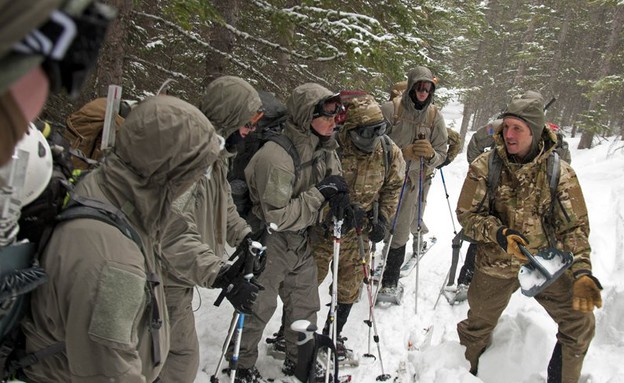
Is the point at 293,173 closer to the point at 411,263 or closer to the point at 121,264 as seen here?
the point at 121,264

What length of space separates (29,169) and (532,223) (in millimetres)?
4082

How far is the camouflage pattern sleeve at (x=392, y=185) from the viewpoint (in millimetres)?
5281

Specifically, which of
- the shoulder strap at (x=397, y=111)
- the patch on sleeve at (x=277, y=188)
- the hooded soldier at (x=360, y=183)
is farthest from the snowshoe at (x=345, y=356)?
the shoulder strap at (x=397, y=111)

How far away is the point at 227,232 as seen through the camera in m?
3.99

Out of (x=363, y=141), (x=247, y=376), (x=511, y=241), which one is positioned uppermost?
(x=363, y=141)

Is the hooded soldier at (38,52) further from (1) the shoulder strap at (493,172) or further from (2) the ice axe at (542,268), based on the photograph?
(1) the shoulder strap at (493,172)

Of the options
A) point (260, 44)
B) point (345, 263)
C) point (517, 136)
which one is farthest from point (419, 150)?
point (260, 44)

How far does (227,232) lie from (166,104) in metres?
2.13

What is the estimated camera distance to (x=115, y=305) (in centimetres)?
170

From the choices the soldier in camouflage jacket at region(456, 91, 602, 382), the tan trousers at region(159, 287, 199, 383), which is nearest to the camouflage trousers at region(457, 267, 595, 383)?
the soldier in camouflage jacket at region(456, 91, 602, 382)

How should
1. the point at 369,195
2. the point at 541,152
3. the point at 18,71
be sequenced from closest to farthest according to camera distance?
the point at 18,71 → the point at 541,152 → the point at 369,195

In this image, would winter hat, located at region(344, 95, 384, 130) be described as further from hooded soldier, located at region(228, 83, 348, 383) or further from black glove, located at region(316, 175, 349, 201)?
black glove, located at region(316, 175, 349, 201)

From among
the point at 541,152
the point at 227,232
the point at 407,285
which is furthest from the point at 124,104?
the point at 407,285

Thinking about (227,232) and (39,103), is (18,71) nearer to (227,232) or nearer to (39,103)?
(39,103)
